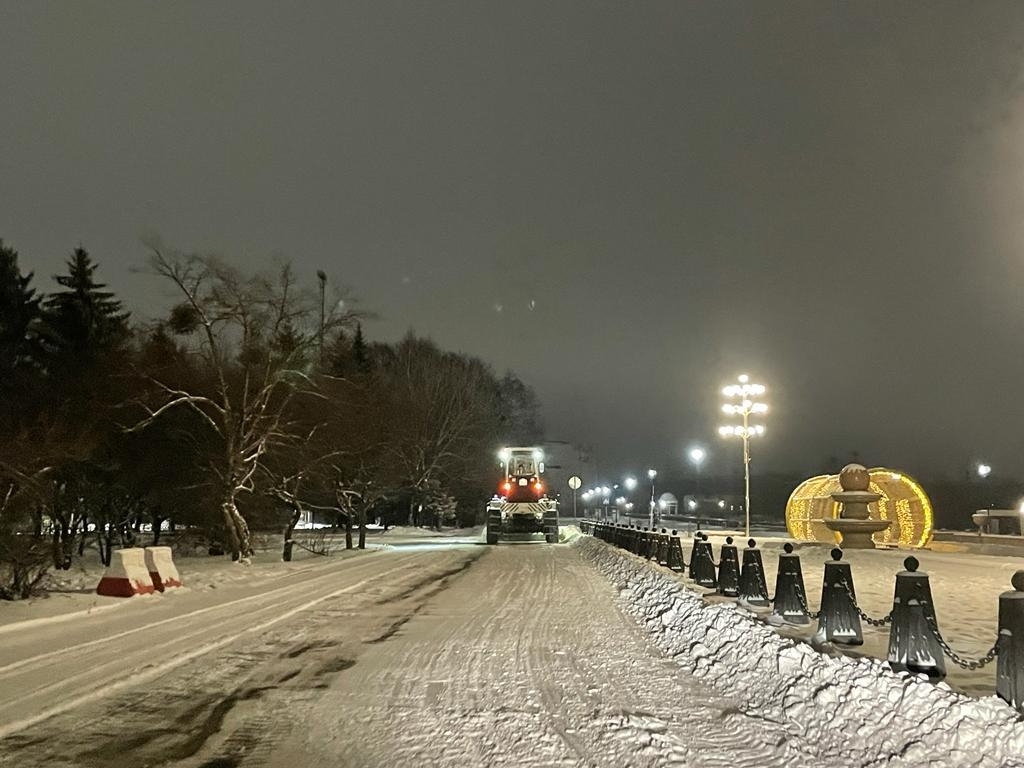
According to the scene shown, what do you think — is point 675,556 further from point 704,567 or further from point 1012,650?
point 1012,650

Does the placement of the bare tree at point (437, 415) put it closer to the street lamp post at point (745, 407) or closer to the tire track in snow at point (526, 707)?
the street lamp post at point (745, 407)

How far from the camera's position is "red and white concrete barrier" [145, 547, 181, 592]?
17719 mm

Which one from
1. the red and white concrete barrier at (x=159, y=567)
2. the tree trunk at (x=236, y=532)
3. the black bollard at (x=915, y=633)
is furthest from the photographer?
the tree trunk at (x=236, y=532)

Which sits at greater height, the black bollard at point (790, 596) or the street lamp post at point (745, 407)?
the street lamp post at point (745, 407)

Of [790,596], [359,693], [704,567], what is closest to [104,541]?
[704,567]

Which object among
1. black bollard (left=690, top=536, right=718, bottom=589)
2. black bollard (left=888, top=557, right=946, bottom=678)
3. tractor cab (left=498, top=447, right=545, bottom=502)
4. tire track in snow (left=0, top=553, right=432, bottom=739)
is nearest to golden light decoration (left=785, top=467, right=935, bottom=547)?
tractor cab (left=498, top=447, right=545, bottom=502)

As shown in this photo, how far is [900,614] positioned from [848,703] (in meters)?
1.40

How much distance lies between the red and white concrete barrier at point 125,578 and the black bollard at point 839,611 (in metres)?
12.7

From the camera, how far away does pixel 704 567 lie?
58.6ft

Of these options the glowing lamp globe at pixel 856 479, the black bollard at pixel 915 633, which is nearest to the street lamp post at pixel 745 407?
the glowing lamp globe at pixel 856 479

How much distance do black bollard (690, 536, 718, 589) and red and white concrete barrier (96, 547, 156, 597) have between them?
10.9 meters

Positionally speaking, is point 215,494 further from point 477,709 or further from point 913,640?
point 913,640

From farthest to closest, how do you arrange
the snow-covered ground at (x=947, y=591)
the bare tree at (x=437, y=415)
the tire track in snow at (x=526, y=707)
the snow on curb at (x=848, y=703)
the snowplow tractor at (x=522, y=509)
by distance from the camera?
the bare tree at (x=437, y=415) < the snowplow tractor at (x=522, y=509) < the snow-covered ground at (x=947, y=591) < the tire track in snow at (x=526, y=707) < the snow on curb at (x=848, y=703)

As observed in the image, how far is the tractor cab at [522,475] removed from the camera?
4303 cm
